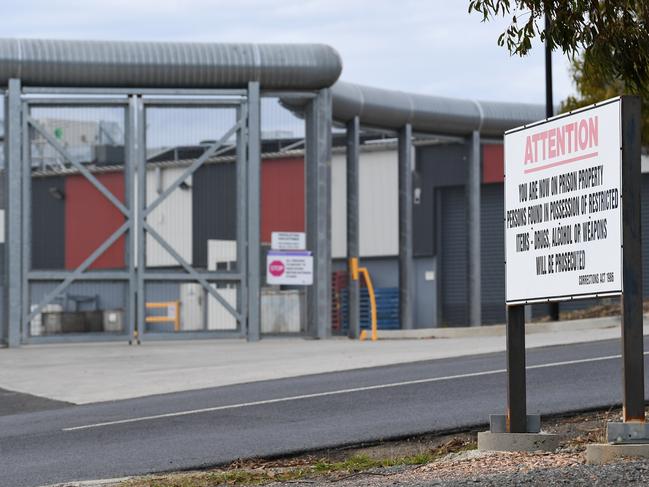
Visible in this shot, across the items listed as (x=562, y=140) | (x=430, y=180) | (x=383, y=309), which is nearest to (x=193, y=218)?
(x=383, y=309)

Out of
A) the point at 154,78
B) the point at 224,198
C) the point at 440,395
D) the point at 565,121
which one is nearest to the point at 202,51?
the point at 154,78

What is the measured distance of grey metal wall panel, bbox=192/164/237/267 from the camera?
2462cm

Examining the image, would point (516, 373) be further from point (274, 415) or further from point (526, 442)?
point (274, 415)

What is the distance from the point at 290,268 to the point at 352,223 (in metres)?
2.78

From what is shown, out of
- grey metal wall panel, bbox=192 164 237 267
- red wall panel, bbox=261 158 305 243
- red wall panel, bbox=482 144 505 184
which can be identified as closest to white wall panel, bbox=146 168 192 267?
grey metal wall panel, bbox=192 164 237 267

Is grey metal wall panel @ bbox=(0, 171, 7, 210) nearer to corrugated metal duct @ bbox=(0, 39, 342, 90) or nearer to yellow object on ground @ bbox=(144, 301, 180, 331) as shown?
corrugated metal duct @ bbox=(0, 39, 342, 90)

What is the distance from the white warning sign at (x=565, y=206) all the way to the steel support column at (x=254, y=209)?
1490 cm

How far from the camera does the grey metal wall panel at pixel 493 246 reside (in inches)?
1533

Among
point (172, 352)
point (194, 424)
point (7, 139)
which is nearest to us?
point (194, 424)

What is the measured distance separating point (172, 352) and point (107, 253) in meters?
2.87

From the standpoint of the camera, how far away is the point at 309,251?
25.0m

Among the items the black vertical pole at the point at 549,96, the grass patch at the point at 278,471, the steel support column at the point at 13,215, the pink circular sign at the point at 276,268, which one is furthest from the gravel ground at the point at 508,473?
the black vertical pole at the point at 549,96

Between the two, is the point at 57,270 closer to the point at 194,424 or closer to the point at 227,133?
the point at 227,133

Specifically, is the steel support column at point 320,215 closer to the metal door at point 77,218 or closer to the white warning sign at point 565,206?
the metal door at point 77,218
